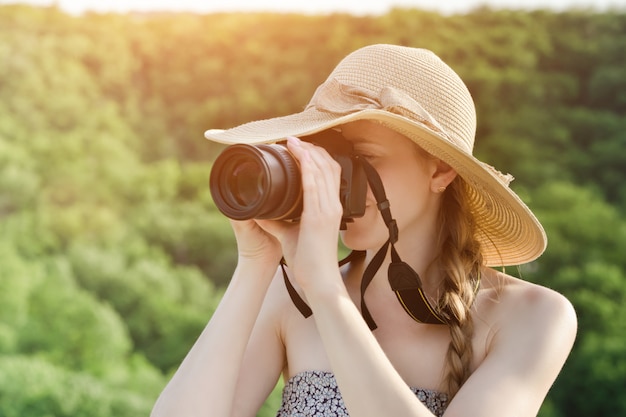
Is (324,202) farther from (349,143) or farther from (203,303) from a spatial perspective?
(203,303)

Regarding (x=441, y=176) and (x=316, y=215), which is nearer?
(x=316, y=215)

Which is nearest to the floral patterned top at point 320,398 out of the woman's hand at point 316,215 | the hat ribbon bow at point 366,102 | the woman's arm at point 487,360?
the woman's arm at point 487,360

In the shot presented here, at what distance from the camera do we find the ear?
1314mm

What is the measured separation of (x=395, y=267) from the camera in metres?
1.23

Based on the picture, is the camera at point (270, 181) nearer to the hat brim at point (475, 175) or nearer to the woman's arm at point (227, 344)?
the hat brim at point (475, 175)

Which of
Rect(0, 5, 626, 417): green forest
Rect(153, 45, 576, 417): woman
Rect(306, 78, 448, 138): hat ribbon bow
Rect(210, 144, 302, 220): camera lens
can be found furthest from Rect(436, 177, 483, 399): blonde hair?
Rect(0, 5, 626, 417): green forest

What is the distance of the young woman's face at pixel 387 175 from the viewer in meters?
1.24

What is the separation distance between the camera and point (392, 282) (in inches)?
48.6

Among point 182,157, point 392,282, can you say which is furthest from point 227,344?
point 182,157

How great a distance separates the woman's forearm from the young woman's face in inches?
6.8

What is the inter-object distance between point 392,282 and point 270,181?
0.26m

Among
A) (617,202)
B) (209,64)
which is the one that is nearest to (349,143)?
(617,202)

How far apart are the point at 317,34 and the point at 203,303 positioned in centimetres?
256

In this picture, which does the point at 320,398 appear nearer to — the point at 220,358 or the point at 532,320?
the point at 220,358
